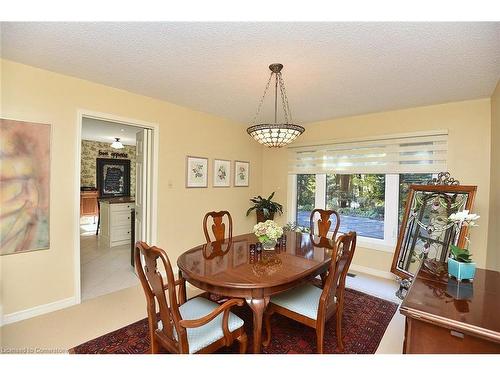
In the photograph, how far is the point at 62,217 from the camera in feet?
7.98

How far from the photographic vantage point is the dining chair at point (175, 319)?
4.07 ft

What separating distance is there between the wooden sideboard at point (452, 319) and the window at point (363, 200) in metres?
2.27

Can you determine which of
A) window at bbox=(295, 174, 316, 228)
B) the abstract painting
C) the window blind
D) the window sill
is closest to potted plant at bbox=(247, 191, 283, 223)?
window at bbox=(295, 174, 316, 228)

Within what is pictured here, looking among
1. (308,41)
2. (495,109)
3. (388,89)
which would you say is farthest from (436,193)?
(308,41)

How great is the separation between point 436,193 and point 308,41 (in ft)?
7.13

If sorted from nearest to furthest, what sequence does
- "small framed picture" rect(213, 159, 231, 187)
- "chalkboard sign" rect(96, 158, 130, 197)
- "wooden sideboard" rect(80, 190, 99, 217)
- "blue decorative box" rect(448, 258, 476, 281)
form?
"blue decorative box" rect(448, 258, 476, 281)
"small framed picture" rect(213, 159, 231, 187)
"wooden sideboard" rect(80, 190, 99, 217)
"chalkboard sign" rect(96, 158, 130, 197)

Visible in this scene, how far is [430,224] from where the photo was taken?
264 centimetres

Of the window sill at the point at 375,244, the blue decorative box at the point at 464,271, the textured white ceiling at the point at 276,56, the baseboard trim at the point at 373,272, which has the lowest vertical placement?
the baseboard trim at the point at 373,272

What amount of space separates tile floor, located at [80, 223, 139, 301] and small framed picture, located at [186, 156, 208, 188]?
1504 mm

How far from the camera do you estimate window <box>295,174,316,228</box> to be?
4.18 meters

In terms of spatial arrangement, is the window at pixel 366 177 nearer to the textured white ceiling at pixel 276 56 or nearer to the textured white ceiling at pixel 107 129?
the textured white ceiling at pixel 276 56

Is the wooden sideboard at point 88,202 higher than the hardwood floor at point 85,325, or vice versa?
the wooden sideboard at point 88,202

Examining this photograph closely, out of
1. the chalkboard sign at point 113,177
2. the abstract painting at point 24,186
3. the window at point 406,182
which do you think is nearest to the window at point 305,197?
the window at point 406,182

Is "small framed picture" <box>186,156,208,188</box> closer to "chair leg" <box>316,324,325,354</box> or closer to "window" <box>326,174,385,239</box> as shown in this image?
"window" <box>326,174,385,239</box>
